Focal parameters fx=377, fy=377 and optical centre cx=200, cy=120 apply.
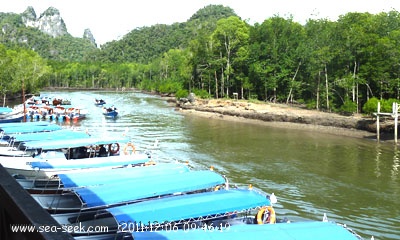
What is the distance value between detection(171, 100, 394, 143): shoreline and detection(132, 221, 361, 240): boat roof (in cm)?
2827

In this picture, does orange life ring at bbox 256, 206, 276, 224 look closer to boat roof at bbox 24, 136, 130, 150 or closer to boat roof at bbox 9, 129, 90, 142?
boat roof at bbox 24, 136, 130, 150

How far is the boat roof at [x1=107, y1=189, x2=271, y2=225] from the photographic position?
35.8ft

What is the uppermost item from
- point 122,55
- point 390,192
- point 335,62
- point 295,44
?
point 122,55

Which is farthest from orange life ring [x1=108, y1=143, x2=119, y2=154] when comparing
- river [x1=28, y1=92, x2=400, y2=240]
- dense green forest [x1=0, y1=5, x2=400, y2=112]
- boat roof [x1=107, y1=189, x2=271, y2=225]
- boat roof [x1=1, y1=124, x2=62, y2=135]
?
dense green forest [x1=0, y1=5, x2=400, y2=112]

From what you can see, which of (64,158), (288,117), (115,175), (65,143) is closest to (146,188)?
(115,175)

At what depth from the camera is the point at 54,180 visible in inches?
638

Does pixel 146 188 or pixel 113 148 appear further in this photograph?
pixel 113 148

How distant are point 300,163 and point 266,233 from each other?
18.1 meters

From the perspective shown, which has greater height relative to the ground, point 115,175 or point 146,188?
point 115,175

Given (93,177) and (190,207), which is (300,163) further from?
(190,207)

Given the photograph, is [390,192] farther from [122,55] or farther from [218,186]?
[122,55]

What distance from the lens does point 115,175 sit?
15.1 metres

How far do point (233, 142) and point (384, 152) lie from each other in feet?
41.4

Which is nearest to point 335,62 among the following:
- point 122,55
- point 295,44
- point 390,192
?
point 295,44
